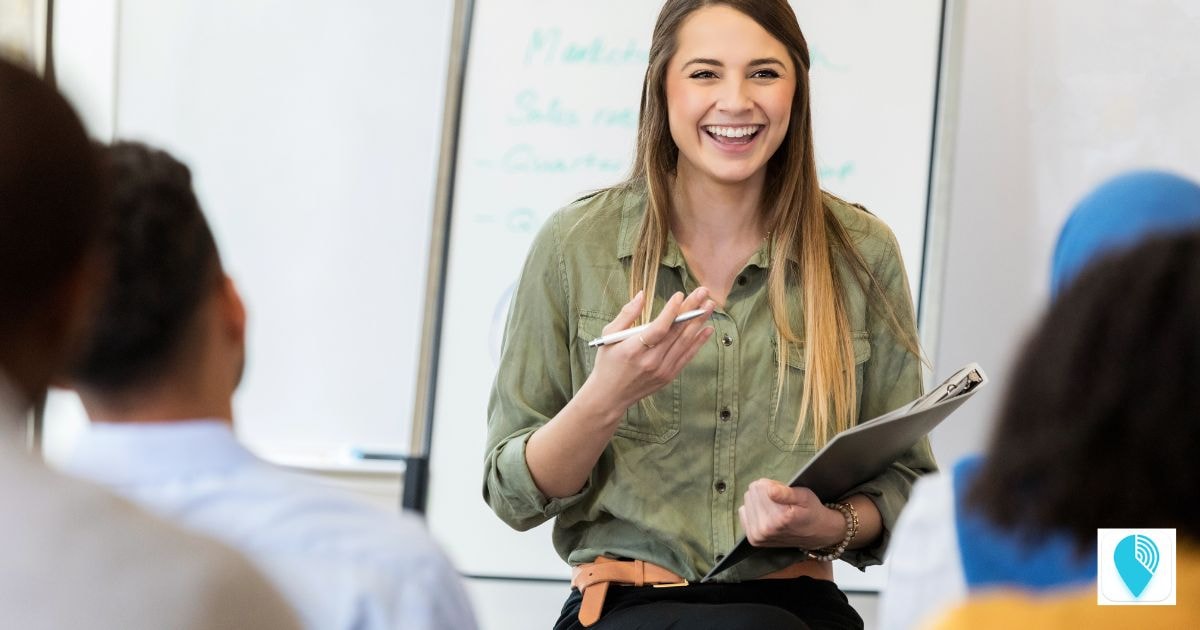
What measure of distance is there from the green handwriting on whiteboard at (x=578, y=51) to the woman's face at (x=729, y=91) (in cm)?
62

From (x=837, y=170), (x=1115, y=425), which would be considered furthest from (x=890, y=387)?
(x=1115, y=425)

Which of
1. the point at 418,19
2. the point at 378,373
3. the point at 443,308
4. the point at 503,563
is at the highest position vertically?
the point at 418,19

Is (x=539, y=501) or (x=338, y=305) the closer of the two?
(x=539, y=501)

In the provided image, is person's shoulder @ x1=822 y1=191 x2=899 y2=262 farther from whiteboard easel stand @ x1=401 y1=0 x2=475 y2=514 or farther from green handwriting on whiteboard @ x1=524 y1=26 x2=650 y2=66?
whiteboard easel stand @ x1=401 y1=0 x2=475 y2=514

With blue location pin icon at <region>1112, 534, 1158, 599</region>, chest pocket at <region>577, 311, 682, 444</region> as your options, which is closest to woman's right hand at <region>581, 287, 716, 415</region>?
chest pocket at <region>577, 311, 682, 444</region>

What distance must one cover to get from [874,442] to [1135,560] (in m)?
0.68

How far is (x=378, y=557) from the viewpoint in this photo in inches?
36.2

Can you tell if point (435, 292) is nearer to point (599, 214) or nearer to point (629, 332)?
point (599, 214)

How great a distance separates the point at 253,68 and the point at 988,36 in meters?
1.45

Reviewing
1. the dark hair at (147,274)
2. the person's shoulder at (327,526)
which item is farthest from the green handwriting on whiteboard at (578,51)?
the person's shoulder at (327,526)

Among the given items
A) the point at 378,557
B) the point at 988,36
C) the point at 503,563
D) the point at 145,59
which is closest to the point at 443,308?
the point at 503,563

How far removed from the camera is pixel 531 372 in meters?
1.79

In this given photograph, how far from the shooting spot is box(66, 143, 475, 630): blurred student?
0.91m

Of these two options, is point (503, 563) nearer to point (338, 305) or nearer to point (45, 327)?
point (338, 305)
